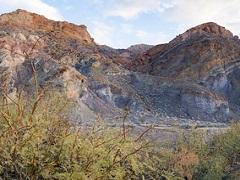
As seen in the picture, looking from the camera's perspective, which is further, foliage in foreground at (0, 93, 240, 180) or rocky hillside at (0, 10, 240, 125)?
rocky hillside at (0, 10, 240, 125)

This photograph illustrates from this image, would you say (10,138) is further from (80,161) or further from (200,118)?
(200,118)

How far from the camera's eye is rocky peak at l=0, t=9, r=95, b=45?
51.1 meters

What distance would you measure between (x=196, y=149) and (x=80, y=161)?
1207 centimetres

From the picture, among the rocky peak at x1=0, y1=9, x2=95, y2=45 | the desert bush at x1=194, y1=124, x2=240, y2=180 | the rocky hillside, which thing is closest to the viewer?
the desert bush at x1=194, y1=124, x2=240, y2=180

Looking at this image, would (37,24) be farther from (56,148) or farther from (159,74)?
(56,148)

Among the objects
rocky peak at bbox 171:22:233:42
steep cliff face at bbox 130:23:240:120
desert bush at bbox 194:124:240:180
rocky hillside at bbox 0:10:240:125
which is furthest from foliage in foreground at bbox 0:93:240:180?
rocky peak at bbox 171:22:233:42

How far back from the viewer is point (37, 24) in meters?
55.5

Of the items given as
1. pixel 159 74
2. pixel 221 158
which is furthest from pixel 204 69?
pixel 221 158

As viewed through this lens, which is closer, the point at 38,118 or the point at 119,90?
the point at 38,118

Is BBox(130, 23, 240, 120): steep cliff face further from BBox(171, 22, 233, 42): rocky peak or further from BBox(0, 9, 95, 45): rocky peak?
BBox(0, 9, 95, 45): rocky peak

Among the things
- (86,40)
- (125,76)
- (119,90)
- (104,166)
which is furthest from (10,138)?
(86,40)

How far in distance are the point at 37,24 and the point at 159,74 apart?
41.9 ft

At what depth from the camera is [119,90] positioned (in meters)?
43.2

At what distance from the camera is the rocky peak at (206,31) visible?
58.8m
